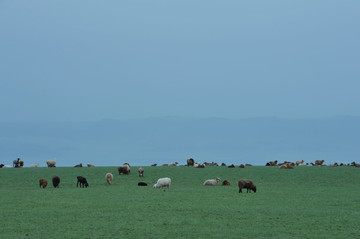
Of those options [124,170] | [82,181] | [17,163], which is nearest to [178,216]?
[82,181]

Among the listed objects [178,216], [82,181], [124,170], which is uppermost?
[124,170]

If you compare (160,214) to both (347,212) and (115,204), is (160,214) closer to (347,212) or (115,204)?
(115,204)

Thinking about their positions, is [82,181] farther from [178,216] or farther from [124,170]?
[178,216]

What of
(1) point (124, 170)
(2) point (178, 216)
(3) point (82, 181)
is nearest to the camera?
(2) point (178, 216)

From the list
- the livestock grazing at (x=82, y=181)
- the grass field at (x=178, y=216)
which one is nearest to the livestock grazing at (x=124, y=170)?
the livestock grazing at (x=82, y=181)

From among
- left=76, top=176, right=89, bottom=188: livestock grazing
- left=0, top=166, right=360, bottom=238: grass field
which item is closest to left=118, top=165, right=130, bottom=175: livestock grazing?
left=76, top=176, right=89, bottom=188: livestock grazing

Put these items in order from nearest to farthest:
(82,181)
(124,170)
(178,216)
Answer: (178,216), (82,181), (124,170)

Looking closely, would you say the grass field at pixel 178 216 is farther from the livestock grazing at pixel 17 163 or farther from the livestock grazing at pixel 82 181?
the livestock grazing at pixel 17 163

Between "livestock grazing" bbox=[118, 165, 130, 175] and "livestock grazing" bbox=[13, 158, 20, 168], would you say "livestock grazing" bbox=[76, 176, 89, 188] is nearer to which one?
"livestock grazing" bbox=[118, 165, 130, 175]

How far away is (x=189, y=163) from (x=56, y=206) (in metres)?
42.0

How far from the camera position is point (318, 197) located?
2841 cm

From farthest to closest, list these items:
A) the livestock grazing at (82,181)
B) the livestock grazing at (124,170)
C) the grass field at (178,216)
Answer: the livestock grazing at (124,170)
the livestock grazing at (82,181)
the grass field at (178,216)

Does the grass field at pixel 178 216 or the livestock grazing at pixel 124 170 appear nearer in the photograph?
the grass field at pixel 178 216

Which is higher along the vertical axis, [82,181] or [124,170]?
[124,170]
